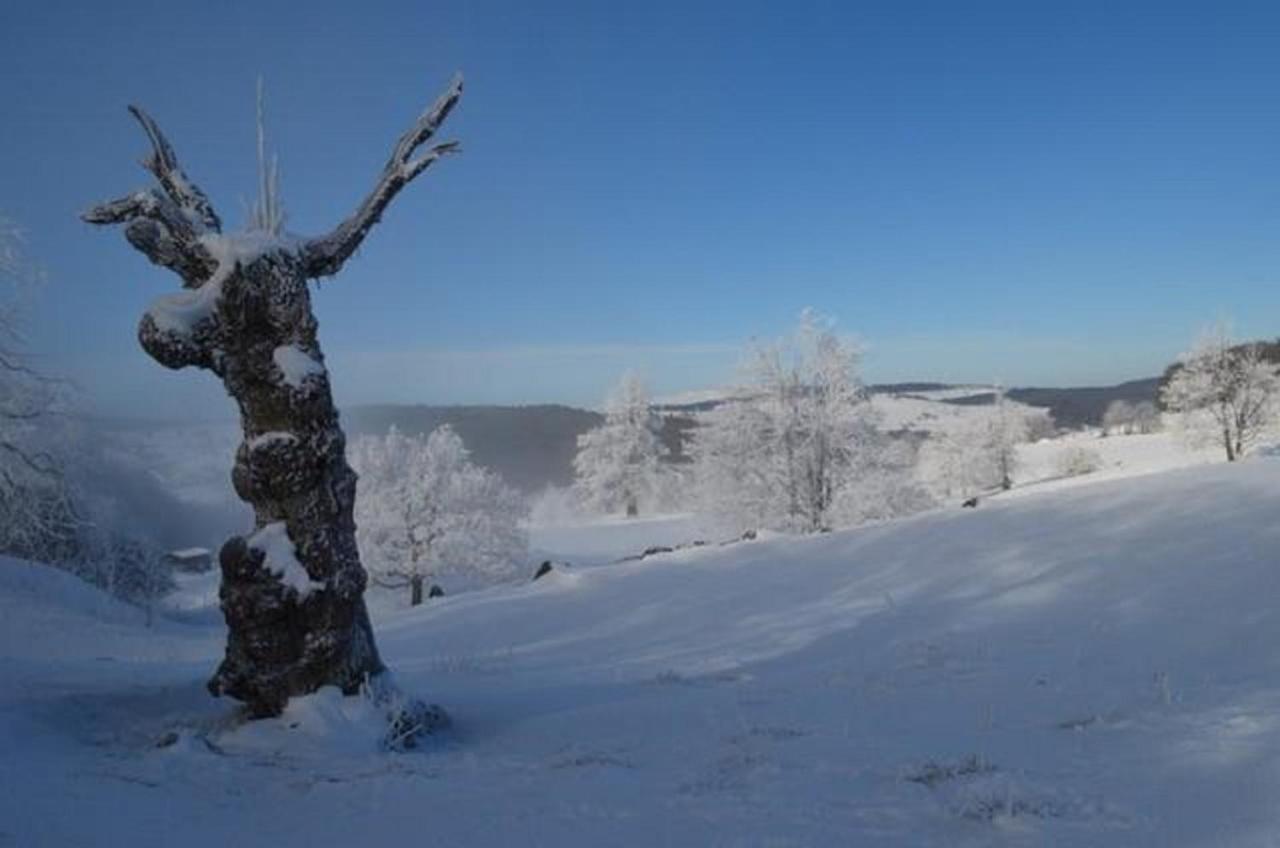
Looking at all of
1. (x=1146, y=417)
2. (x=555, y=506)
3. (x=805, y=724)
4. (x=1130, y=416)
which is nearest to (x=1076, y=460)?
(x=555, y=506)

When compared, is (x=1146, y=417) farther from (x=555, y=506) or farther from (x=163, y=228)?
(x=163, y=228)

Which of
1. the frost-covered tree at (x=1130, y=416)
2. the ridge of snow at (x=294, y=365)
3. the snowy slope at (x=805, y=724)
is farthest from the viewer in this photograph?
the frost-covered tree at (x=1130, y=416)

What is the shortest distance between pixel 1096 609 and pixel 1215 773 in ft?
15.0

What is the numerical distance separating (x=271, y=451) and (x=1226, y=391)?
5232 cm

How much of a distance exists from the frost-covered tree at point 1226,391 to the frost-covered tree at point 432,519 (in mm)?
36919

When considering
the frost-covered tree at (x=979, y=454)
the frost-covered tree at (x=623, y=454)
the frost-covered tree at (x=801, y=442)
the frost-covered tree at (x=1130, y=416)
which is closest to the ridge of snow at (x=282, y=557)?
the frost-covered tree at (x=801, y=442)

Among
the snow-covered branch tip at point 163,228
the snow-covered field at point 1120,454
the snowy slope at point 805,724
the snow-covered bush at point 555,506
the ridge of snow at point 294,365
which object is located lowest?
the snow-covered bush at point 555,506

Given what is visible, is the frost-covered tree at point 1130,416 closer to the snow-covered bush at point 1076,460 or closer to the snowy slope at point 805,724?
the snow-covered bush at point 1076,460

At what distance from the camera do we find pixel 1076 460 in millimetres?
64875

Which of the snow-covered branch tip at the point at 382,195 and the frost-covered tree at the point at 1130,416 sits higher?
the snow-covered branch tip at the point at 382,195

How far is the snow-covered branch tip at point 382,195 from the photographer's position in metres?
6.39

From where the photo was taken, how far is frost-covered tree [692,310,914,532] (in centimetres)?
3297

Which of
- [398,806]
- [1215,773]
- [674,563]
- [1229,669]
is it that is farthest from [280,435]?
[674,563]

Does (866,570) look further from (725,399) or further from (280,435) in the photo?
(725,399)
